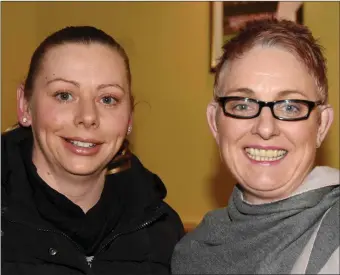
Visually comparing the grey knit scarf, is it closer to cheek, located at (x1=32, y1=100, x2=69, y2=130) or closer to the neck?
the neck

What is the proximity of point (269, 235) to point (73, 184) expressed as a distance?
2.75 feet

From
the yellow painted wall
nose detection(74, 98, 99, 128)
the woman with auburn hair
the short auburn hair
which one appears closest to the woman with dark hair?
nose detection(74, 98, 99, 128)

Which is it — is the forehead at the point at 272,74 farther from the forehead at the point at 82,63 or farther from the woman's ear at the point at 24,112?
the woman's ear at the point at 24,112

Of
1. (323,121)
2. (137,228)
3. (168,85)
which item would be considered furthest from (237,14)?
(137,228)

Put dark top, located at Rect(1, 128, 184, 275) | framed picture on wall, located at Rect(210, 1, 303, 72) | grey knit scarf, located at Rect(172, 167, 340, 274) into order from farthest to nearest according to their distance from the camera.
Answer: framed picture on wall, located at Rect(210, 1, 303, 72) → dark top, located at Rect(1, 128, 184, 275) → grey knit scarf, located at Rect(172, 167, 340, 274)

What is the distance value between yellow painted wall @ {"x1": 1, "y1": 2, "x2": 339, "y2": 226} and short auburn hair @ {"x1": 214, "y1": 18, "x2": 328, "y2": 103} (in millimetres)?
1302

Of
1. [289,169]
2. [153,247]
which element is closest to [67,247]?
[153,247]

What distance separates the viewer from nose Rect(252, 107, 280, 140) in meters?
1.74

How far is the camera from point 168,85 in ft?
10.7

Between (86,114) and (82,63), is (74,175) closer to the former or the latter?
(86,114)

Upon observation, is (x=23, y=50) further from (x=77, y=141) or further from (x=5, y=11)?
(x=77, y=141)

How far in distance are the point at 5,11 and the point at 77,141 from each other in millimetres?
1546

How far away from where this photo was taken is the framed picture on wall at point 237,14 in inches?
119

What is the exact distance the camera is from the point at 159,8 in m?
3.28
